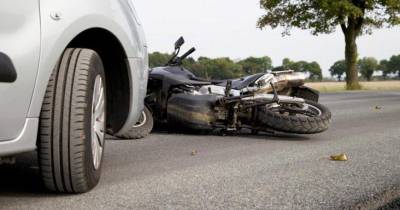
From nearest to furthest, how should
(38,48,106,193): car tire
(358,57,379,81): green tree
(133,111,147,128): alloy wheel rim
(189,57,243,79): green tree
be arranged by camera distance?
(38,48,106,193): car tire → (133,111,147,128): alloy wheel rim → (189,57,243,79): green tree → (358,57,379,81): green tree

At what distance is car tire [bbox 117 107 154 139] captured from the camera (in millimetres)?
6301

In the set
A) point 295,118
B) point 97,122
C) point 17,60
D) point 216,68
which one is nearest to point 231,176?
point 97,122

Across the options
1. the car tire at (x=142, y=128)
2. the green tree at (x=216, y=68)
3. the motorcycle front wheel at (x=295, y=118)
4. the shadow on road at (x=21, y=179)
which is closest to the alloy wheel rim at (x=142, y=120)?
the car tire at (x=142, y=128)

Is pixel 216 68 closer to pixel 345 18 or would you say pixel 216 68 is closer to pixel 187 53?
pixel 187 53

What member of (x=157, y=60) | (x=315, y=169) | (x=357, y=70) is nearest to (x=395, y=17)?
(x=357, y=70)

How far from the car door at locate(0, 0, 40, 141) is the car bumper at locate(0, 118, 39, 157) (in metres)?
0.02

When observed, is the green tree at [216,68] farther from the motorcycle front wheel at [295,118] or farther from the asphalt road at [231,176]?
the asphalt road at [231,176]

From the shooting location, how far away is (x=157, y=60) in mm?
7531

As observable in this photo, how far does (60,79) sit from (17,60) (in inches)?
13.8

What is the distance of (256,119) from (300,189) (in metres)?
2.97

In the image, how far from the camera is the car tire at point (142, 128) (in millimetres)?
6301

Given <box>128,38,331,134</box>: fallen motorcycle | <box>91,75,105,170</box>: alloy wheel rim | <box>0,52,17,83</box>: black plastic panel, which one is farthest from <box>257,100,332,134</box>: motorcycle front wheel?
<box>0,52,17,83</box>: black plastic panel

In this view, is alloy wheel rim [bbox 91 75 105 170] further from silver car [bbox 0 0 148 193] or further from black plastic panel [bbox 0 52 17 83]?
black plastic panel [bbox 0 52 17 83]

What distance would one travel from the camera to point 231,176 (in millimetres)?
3863
